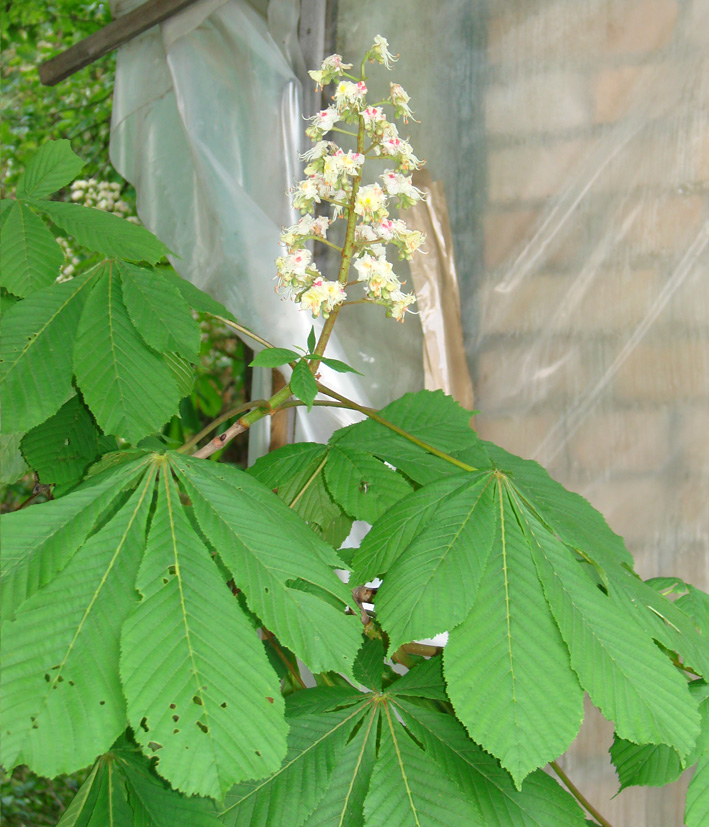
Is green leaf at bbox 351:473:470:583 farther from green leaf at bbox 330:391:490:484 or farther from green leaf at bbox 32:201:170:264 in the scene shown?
green leaf at bbox 32:201:170:264

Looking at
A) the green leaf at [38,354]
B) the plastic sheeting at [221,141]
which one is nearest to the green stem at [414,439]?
the green leaf at [38,354]

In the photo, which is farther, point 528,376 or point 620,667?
point 528,376

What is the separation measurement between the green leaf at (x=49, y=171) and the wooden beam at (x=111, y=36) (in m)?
0.74

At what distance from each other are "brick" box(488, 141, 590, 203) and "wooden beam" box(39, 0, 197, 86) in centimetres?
69

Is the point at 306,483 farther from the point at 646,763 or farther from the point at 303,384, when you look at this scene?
the point at 646,763

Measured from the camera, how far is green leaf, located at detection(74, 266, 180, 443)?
2.08 feet

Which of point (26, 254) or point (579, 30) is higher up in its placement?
point (579, 30)

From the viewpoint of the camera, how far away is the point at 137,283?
0.68 meters

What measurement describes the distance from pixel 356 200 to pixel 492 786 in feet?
1.89

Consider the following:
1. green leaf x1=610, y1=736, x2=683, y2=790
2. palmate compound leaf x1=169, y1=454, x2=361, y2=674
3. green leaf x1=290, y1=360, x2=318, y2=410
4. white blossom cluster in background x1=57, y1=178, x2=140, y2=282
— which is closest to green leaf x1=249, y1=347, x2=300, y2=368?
green leaf x1=290, y1=360, x2=318, y2=410

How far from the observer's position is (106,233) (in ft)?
2.37

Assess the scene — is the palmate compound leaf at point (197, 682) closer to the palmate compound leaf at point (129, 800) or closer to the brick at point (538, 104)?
the palmate compound leaf at point (129, 800)

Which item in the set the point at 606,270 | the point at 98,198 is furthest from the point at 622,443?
the point at 98,198

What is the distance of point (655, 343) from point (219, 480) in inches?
38.2
